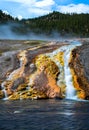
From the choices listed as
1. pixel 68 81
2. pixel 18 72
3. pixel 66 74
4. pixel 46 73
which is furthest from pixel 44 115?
pixel 18 72

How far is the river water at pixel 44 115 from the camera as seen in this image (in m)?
31.1

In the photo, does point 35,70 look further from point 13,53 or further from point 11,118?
point 11,118

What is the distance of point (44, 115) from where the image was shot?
35.9m

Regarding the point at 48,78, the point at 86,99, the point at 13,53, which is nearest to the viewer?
the point at 86,99

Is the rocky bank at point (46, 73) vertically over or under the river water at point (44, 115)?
over

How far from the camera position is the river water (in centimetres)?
3114

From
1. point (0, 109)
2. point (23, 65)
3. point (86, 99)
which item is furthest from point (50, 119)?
point (23, 65)

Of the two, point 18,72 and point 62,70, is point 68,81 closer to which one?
point 62,70

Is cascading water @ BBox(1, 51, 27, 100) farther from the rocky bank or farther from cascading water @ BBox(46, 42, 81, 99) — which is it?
cascading water @ BBox(46, 42, 81, 99)

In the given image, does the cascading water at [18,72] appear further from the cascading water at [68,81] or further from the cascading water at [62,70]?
the cascading water at [68,81]

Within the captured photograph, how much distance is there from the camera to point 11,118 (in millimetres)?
34344

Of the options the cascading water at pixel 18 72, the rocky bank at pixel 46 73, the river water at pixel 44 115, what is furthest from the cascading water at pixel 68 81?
the cascading water at pixel 18 72

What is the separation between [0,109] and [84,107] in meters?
7.91

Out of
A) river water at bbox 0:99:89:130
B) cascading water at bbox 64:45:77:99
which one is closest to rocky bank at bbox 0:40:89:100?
cascading water at bbox 64:45:77:99
